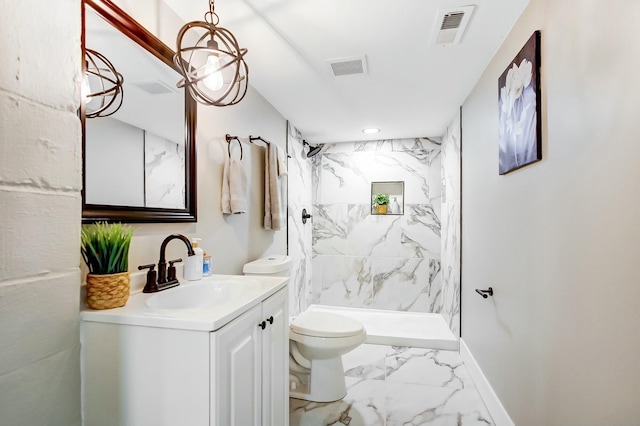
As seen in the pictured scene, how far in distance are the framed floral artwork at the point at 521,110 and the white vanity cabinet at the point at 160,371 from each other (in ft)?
4.51

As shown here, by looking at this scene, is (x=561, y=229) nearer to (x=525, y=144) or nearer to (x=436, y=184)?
(x=525, y=144)

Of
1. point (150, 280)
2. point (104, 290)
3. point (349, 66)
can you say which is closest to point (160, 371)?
point (104, 290)

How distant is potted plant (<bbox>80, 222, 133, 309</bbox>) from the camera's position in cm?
98

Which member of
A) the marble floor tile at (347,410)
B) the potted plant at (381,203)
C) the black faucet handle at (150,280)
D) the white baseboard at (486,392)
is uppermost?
the potted plant at (381,203)

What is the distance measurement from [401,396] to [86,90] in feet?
7.78

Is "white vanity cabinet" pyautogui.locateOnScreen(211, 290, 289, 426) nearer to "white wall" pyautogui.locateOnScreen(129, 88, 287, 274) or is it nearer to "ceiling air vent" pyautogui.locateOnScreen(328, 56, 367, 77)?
"white wall" pyautogui.locateOnScreen(129, 88, 287, 274)

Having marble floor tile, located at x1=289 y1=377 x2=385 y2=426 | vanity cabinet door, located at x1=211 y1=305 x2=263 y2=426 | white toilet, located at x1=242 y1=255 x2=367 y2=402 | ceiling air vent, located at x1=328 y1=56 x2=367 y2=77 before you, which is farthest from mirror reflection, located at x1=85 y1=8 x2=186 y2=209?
marble floor tile, located at x1=289 y1=377 x2=385 y2=426

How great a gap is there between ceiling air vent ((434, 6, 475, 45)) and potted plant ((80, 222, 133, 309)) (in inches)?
65.8

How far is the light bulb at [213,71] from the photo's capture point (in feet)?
4.10

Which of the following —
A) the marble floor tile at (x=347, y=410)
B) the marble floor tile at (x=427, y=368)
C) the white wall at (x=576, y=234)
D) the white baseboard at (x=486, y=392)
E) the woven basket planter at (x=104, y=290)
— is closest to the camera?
the white wall at (x=576, y=234)

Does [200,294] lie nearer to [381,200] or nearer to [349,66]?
[349,66]

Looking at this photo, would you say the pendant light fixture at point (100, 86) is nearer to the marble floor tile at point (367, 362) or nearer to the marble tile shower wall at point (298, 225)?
the marble tile shower wall at point (298, 225)

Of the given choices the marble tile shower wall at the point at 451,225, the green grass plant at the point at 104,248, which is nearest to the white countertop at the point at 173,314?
the green grass plant at the point at 104,248

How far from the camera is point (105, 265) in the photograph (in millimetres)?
1007
